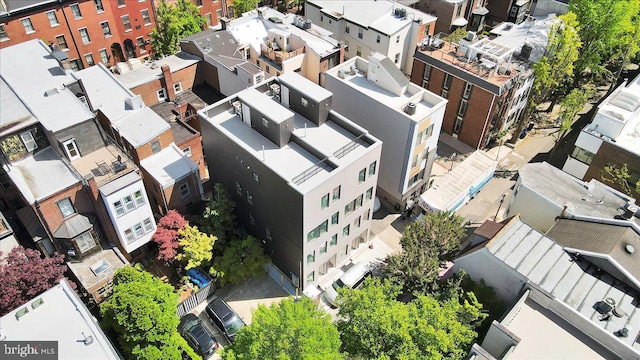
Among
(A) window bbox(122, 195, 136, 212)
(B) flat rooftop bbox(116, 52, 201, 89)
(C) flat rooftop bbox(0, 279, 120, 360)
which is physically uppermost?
(B) flat rooftop bbox(116, 52, 201, 89)

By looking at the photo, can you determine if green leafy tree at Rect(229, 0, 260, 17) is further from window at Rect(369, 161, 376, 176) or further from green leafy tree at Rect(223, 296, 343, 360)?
green leafy tree at Rect(223, 296, 343, 360)

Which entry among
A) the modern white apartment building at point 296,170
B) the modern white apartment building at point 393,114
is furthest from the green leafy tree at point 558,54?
the modern white apartment building at point 296,170

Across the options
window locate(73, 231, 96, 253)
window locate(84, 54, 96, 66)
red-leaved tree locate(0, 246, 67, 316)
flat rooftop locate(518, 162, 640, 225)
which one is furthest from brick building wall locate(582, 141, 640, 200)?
window locate(84, 54, 96, 66)

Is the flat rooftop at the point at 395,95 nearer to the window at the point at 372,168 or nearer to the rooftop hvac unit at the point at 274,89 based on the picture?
the window at the point at 372,168

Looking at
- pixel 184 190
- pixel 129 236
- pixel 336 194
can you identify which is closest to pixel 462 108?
pixel 336 194

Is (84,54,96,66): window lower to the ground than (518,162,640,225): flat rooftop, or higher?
higher

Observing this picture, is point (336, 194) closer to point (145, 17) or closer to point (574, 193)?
point (574, 193)

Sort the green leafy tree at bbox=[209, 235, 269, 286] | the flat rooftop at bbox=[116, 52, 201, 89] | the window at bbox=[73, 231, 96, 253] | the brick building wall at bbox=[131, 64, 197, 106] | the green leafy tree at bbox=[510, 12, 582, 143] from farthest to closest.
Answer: the brick building wall at bbox=[131, 64, 197, 106]
the flat rooftop at bbox=[116, 52, 201, 89]
the green leafy tree at bbox=[510, 12, 582, 143]
the green leafy tree at bbox=[209, 235, 269, 286]
the window at bbox=[73, 231, 96, 253]
